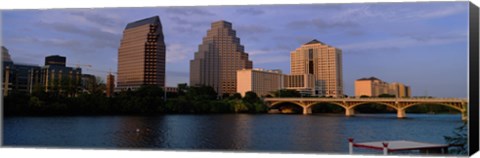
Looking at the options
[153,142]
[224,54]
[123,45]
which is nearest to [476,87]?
[153,142]

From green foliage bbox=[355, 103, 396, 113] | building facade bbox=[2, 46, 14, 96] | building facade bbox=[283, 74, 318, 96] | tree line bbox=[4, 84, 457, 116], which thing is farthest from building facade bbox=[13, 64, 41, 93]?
green foliage bbox=[355, 103, 396, 113]

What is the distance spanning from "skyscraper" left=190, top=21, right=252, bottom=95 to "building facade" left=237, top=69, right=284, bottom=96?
64 centimetres

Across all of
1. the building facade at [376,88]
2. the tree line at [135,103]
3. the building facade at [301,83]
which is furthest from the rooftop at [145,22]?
the building facade at [376,88]

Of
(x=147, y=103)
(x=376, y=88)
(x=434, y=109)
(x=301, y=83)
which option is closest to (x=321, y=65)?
(x=301, y=83)

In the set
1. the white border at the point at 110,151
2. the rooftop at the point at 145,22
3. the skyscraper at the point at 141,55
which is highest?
the rooftop at the point at 145,22

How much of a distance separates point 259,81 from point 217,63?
13.3 feet

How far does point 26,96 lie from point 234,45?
1253 centimetres

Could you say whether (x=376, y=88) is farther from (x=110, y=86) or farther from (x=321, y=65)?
(x=110, y=86)

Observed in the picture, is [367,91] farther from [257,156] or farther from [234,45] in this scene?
[257,156]

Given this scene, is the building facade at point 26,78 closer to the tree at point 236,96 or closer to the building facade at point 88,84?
the building facade at point 88,84

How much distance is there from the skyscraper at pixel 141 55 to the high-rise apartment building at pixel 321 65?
39.4 ft

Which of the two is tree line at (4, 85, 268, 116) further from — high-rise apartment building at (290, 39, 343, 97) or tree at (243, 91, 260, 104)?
high-rise apartment building at (290, 39, 343, 97)

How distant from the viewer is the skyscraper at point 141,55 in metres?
39.3

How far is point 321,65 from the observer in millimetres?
31922
